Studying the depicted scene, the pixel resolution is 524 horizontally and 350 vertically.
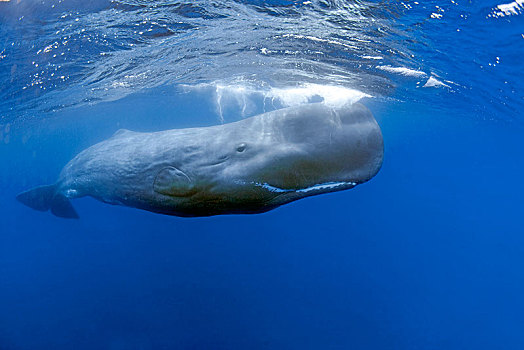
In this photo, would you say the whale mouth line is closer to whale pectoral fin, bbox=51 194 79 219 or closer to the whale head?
the whale head

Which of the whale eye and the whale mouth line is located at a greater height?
the whale eye

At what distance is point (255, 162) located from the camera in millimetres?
2404

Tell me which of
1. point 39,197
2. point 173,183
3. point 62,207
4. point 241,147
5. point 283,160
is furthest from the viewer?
point 39,197

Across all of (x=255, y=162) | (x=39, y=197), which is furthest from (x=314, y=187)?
(x=39, y=197)

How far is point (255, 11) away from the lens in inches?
285

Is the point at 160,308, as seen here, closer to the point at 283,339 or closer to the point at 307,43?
the point at 283,339

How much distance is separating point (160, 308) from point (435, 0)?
15431 millimetres

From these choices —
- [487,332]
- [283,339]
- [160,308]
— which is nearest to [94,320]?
[160,308]

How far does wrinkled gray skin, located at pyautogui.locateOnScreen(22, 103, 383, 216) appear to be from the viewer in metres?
2.22

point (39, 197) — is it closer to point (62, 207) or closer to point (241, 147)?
point (62, 207)

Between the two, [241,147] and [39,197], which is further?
[39,197]

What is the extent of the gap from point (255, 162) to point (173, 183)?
880mm

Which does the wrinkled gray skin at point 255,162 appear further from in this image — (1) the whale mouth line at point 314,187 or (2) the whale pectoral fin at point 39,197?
(2) the whale pectoral fin at point 39,197

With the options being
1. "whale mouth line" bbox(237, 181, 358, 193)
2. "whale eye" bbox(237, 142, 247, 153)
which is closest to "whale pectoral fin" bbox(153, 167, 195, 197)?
"whale eye" bbox(237, 142, 247, 153)
